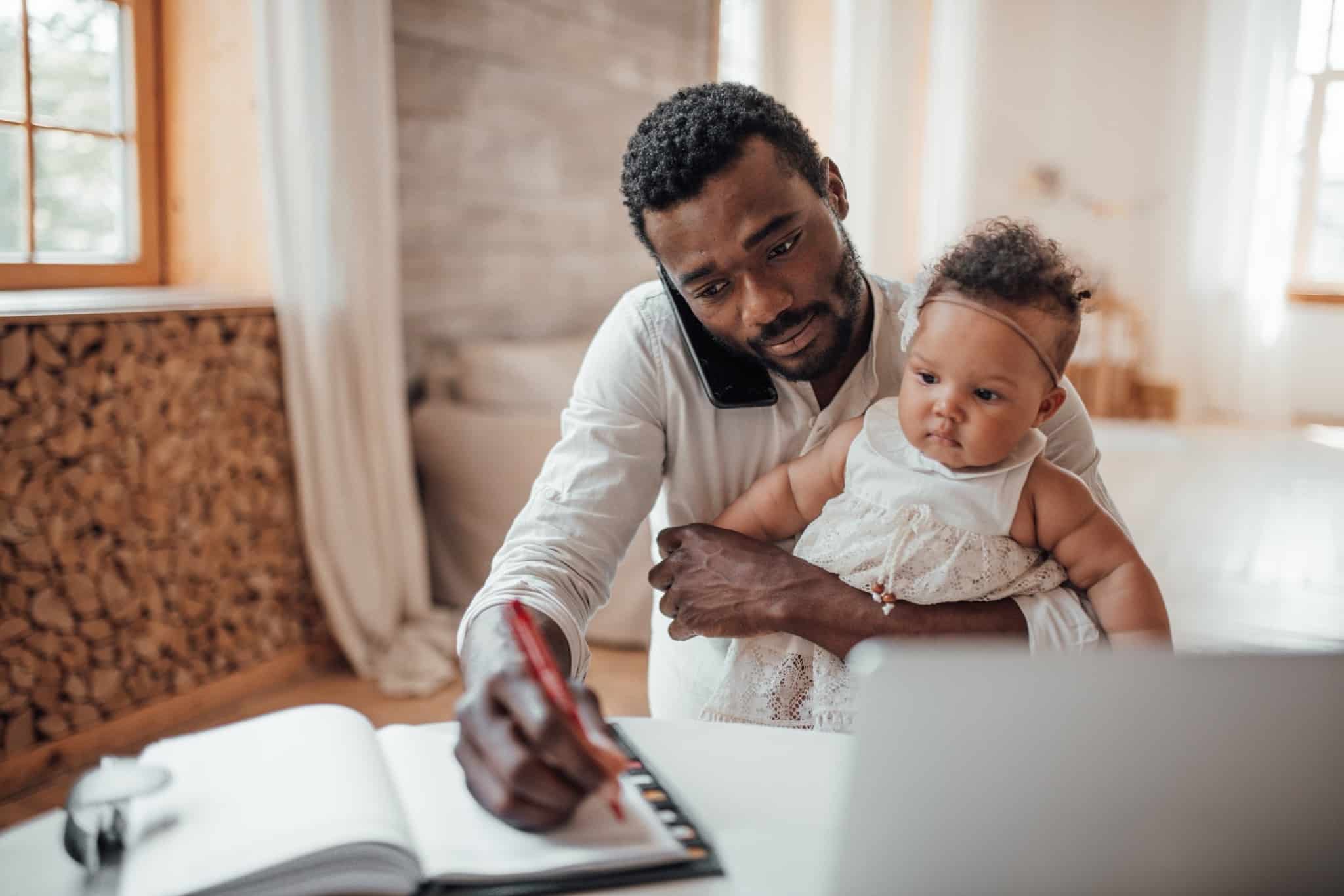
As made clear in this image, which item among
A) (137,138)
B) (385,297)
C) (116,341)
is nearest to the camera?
(116,341)

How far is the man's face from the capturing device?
1187 mm

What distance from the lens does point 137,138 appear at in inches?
102

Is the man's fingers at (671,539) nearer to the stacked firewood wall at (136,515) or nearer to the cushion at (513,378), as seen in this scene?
the stacked firewood wall at (136,515)

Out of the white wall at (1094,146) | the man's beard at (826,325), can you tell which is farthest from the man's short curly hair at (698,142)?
the white wall at (1094,146)

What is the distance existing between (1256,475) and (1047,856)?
3.33 meters

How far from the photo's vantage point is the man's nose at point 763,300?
3.96 ft

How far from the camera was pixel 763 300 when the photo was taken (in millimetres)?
1206

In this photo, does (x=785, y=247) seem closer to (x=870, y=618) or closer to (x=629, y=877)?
(x=870, y=618)

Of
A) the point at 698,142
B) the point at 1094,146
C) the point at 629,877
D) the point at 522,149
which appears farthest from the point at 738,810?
the point at 1094,146

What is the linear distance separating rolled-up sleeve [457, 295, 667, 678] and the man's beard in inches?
4.7

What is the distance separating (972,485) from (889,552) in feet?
0.35

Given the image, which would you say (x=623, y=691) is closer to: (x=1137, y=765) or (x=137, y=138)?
(x=137, y=138)

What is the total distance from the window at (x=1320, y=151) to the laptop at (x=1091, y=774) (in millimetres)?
5706

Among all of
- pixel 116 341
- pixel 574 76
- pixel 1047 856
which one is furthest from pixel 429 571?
pixel 1047 856
